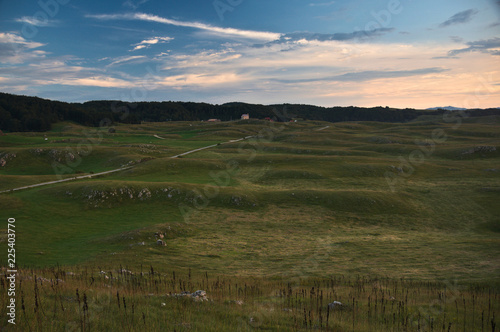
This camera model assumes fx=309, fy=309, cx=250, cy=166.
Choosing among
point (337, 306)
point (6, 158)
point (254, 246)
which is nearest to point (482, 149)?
point (254, 246)

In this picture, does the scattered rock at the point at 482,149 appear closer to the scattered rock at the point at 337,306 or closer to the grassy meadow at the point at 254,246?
the grassy meadow at the point at 254,246

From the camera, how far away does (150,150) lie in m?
104

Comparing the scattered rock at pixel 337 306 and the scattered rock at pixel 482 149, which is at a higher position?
the scattered rock at pixel 482 149

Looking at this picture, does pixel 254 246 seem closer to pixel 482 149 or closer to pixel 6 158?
pixel 6 158

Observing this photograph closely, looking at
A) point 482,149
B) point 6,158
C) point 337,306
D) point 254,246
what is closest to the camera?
point 337,306

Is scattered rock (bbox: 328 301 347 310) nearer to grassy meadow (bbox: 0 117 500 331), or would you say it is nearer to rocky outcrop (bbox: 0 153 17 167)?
grassy meadow (bbox: 0 117 500 331)

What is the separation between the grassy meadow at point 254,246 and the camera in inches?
555

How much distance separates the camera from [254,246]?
37.2 metres

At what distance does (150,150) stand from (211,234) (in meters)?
70.1

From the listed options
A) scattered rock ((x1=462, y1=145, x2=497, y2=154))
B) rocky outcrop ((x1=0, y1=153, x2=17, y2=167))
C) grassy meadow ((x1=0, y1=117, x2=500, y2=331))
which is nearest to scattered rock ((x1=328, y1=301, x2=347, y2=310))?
grassy meadow ((x1=0, y1=117, x2=500, y2=331))

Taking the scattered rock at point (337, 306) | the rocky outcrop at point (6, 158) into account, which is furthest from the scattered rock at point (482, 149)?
the rocky outcrop at point (6, 158)

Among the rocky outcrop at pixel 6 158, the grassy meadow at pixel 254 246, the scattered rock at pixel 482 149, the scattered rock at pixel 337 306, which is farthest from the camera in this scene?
the scattered rock at pixel 482 149

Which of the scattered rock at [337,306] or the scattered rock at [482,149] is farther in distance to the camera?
the scattered rock at [482,149]

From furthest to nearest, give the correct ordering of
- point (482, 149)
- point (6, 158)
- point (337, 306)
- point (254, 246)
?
point (482, 149)
point (6, 158)
point (254, 246)
point (337, 306)
